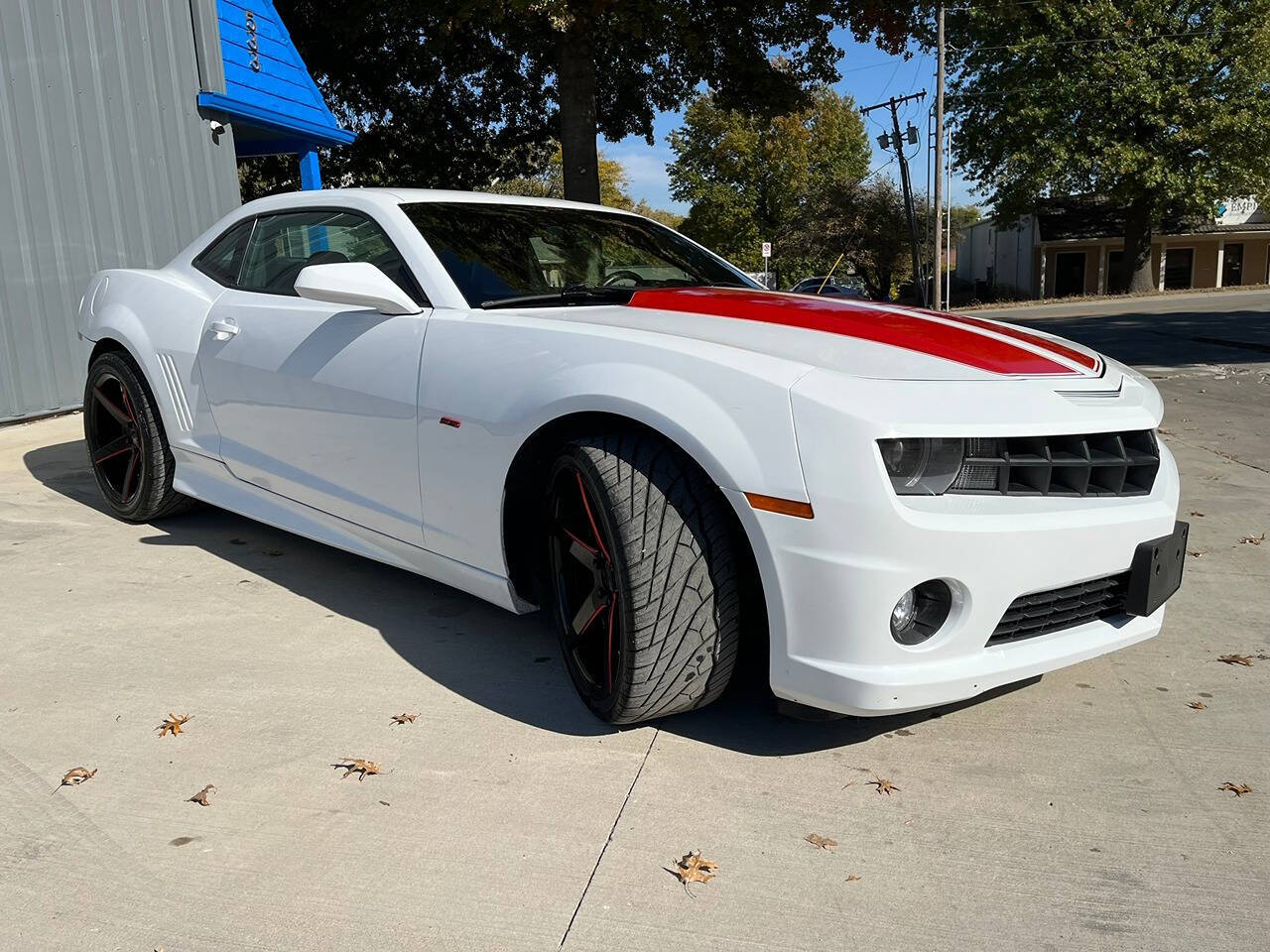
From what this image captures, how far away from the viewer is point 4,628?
3.62 m

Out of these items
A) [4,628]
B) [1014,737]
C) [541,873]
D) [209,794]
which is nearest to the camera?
[541,873]

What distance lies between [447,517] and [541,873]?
1210 millimetres

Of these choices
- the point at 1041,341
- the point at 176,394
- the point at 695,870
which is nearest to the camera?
the point at 695,870

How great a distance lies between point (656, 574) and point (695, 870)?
67 centimetres

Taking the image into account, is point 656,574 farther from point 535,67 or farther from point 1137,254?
point 1137,254

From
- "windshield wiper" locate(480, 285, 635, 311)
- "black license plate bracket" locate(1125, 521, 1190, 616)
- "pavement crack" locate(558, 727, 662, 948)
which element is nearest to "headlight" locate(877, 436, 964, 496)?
"black license plate bracket" locate(1125, 521, 1190, 616)

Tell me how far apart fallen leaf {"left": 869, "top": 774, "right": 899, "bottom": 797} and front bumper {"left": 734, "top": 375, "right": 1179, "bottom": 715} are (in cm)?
24

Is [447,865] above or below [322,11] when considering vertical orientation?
below

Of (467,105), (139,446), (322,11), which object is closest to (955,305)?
(467,105)

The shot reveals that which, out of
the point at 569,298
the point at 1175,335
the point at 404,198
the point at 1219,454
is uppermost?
the point at 404,198

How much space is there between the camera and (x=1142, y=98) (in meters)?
33.6

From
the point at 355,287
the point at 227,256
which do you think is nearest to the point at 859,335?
the point at 355,287

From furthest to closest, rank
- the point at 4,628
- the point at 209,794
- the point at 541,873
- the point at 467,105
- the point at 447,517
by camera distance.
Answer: the point at 467,105, the point at 4,628, the point at 447,517, the point at 209,794, the point at 541,873

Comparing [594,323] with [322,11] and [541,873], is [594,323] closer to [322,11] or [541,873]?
[541,873]
